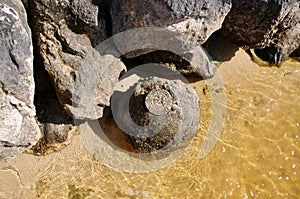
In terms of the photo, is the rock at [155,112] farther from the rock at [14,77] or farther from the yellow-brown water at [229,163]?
the rock at [14,77]

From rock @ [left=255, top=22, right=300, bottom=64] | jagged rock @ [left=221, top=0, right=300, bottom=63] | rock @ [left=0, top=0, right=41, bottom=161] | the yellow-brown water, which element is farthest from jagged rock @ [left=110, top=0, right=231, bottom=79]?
rock @ [left=255, top=22, right=300, bottom=64]

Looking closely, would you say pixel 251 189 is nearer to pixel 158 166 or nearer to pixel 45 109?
pixel 158 166

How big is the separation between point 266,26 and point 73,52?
2499mm

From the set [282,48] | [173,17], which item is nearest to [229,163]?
[282,48]

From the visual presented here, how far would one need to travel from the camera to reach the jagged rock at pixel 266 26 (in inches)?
206

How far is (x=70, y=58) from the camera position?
4723mm

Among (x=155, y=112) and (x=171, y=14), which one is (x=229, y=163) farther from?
(x=171, y=14)

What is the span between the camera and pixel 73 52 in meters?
4.73

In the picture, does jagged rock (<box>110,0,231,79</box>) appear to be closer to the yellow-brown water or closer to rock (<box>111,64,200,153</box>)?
rock (<box>111,64,200,153</box>)

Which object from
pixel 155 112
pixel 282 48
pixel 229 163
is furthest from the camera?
pixel 282 48

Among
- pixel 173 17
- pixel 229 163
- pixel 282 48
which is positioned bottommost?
pixel 229 163

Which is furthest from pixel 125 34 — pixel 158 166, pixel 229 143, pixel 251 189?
pixel 251 189

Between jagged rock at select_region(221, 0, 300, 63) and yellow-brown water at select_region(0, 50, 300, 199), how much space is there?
13.1 inches

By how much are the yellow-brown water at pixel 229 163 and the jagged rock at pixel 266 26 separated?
332 millimetres
